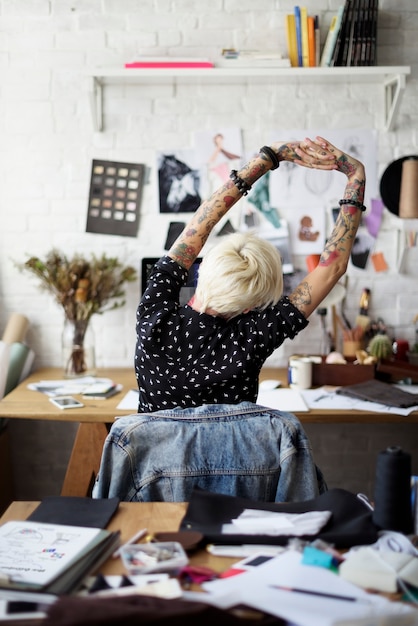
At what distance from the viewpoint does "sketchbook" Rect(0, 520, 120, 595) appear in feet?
3.69

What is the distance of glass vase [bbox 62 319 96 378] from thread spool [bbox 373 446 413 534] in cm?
199

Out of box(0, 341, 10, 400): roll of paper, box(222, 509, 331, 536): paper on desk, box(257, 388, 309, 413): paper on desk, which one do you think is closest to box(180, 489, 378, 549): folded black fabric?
box(222, 509, 331, 536): paper on desk

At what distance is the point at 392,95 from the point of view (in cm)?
318

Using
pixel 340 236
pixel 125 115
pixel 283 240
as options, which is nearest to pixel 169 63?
pixel 125 115

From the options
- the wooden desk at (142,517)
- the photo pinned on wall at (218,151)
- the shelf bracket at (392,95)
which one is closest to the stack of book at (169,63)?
the photo pinned on wall at (218,151)

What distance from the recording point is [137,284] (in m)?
3.32

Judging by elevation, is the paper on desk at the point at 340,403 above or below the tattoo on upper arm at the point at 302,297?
below

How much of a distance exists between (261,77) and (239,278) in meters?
1.67

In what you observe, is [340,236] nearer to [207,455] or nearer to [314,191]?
[207,455]

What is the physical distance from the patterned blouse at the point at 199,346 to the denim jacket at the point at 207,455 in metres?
0.22

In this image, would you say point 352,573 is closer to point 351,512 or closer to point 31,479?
point 351,512

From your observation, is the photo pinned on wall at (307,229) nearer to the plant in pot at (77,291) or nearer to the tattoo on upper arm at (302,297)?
the plant in pot at (77,291)

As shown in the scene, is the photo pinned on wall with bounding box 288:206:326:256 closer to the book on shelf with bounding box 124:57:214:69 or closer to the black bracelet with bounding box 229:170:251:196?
the book on shelf with bounding box 124:57:214:69

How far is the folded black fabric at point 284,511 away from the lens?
4.12 ft
